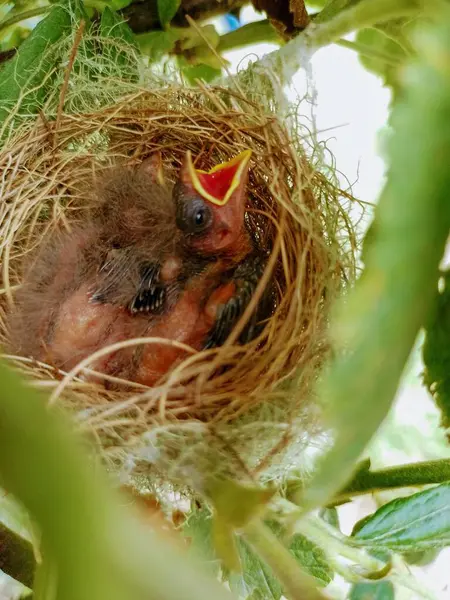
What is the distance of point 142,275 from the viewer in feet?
2.86

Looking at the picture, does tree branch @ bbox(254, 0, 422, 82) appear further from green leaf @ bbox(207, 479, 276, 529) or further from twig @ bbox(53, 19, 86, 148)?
green leaf @ bbox(207, 479, 276, 529)

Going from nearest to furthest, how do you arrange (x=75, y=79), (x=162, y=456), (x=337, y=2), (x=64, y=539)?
1. (x=64, y=539)
2. (x=162, y=456)
3. (x=337, y=2)
4. (x=75, y=79)

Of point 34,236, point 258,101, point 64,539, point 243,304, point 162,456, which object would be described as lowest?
point 64,539

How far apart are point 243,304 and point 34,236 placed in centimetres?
34

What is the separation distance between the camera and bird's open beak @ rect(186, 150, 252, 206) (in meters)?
0.76

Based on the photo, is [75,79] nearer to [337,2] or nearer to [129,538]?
[337,2]

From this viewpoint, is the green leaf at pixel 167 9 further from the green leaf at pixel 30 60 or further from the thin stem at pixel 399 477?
the thin stem at pixel 399 477

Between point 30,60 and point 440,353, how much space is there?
2.24 ft

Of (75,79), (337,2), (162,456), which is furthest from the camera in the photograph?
(75,79)

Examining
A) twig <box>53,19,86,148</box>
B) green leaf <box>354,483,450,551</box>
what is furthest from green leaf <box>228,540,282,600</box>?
twig <box>53,19,86,148</box>

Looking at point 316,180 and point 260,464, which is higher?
point 316,180

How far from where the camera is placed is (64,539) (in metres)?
0.18

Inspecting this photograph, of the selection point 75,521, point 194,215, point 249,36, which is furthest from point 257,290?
point 75,521

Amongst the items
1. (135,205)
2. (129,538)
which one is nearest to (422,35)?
(129,538)
